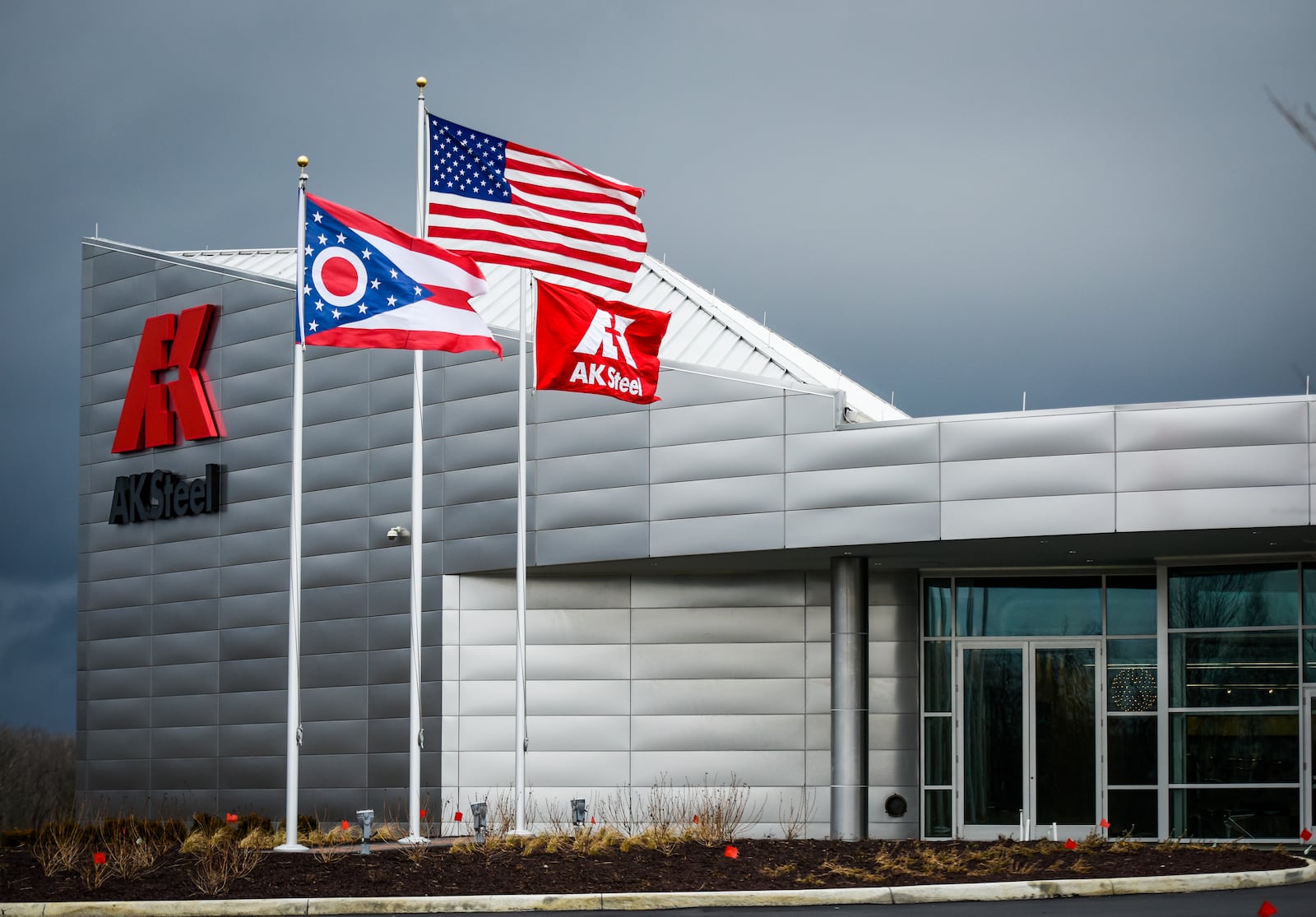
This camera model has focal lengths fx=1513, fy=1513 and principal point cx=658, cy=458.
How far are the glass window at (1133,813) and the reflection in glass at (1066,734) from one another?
0.32 meters

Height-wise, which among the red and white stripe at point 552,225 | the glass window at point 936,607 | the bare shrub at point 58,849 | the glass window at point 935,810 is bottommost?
the glass window at point 935,810

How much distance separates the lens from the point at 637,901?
14.1 meters

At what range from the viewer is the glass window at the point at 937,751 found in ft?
86.6

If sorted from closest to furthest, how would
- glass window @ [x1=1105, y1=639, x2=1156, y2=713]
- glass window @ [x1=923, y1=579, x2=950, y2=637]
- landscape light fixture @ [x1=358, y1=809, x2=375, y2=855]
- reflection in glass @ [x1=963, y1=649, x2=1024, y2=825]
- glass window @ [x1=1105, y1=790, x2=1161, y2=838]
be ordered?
landscape light fixture @ [x1=358, y1=809, x2=375, y2=855], glass window @ [x1=1105, y1=790, x2=1161, y2=838], glass window @ [x1=1105, y1=639, x2=1156, y2=713], reflection in glass @ [x1=963, y1=649, x2=1024, y2=825], glass window @ [x1=923, y1=579, x2=950, y2=637]

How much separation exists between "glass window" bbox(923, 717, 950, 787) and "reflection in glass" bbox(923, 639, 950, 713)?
0.75ft

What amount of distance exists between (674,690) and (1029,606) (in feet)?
21.1

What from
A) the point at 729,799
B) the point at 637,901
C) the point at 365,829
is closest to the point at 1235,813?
the point at 729,799

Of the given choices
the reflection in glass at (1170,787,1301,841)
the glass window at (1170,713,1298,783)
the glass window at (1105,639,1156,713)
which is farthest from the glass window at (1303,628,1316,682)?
the glass window at (1105,639,1156,713)

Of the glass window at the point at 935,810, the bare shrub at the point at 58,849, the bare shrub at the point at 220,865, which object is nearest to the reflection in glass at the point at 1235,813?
the glass window at the point at 935,810

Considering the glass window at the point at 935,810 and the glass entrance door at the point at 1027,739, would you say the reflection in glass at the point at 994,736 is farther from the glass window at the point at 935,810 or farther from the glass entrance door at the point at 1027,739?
the glass window at the point at 935,810

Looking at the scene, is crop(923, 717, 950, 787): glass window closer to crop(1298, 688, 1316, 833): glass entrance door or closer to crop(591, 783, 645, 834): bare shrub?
crop(591, 783, 645, 834): bare shrub

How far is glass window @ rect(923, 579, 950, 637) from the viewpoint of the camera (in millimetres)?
26859

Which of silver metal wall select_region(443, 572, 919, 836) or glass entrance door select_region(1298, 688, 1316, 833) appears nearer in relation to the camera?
glass entrance door select_region(1298, 688, 1316, 833)

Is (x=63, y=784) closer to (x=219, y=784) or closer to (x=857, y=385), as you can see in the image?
(x=219, y=784)
